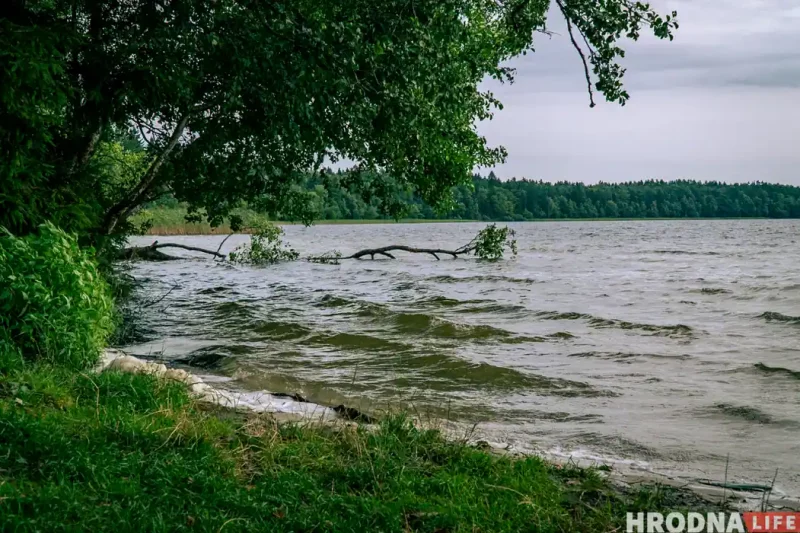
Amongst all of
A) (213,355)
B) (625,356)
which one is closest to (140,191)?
(213,355)

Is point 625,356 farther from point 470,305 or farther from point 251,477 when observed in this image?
point 251,477

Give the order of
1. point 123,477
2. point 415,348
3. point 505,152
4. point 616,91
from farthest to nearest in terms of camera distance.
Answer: point 505,152 → point 415,348 → point 616,91 → point 123,477

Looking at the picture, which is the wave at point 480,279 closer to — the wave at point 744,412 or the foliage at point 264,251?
the foliage at point 264,251

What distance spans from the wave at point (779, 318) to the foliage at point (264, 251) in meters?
19.6

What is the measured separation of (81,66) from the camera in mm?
10594

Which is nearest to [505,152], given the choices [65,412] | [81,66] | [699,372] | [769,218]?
[699,372]

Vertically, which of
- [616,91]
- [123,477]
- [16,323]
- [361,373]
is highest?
[616,91]

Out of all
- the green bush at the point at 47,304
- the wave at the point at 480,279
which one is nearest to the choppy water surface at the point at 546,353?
the wave at the point at 480,279

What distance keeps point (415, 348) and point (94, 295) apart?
6.60m

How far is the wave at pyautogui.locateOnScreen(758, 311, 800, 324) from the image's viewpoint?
15.9 metres

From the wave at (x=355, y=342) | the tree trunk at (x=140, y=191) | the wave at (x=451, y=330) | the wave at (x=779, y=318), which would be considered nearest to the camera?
the tree trunk at (x=140, y=191)

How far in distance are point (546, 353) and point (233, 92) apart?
721 centimetres

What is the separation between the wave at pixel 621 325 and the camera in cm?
1501

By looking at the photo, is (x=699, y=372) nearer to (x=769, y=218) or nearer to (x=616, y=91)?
(x=616, y=91)
